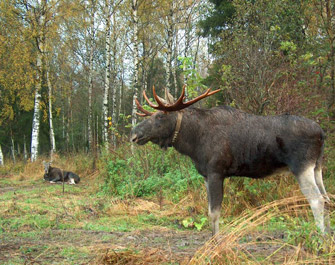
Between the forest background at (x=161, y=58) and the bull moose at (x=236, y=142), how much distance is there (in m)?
2.60

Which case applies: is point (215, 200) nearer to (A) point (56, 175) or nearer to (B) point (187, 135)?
(B) point (187, 135)

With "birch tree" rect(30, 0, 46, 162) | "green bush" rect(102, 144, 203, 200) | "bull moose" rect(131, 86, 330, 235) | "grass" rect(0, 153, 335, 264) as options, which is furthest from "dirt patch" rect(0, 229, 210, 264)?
"birch tree" rect(30, 0, 46, 162)

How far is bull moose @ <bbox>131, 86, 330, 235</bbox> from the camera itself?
4.17 metres

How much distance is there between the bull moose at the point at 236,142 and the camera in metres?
4.17

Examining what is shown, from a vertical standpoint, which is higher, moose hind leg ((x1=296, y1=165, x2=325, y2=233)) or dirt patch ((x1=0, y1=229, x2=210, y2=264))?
moose hind leg ((x1=296, y1=165, x2=325, y2=233))

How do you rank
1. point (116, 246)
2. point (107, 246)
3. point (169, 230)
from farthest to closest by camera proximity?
point (169, 230) < point (107, 246) < point (116, 246)

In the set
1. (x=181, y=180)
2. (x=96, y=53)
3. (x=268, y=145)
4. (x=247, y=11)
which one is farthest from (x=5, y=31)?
(x=268, y=145)

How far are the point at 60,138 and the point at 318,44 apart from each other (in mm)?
25881

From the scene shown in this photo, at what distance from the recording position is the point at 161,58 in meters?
32.4

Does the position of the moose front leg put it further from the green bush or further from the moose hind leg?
the green bush

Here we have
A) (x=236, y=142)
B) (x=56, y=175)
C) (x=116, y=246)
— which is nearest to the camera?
(x=116, y=246)

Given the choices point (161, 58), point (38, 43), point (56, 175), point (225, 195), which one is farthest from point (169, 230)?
point (161, 58)

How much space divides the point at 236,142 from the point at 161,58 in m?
29.0

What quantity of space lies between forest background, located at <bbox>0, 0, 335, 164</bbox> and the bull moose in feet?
8.54
